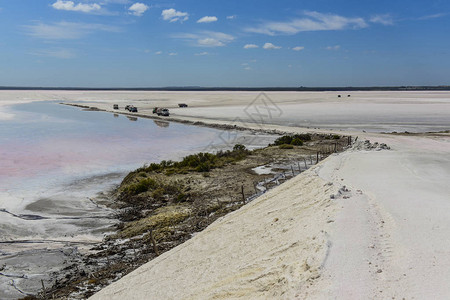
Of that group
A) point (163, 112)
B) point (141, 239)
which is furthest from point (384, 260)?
point (163, 112)

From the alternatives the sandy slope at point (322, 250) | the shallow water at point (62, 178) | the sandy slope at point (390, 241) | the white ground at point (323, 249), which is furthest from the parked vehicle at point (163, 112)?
the sandy slope at point (390, 241)

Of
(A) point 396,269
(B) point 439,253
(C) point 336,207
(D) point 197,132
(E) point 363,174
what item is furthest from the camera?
(D) point 197,132

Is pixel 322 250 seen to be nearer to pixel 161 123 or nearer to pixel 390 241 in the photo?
pixel 390 241

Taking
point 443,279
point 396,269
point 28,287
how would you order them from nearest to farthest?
point 443,279
point 396,269
point 28,287

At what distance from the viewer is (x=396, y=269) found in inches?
241

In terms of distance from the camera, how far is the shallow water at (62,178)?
12.9 m

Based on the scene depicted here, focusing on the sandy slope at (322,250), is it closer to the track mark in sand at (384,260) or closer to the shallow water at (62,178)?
the track mark in sand at (384,260)

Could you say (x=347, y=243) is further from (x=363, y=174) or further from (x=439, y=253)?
(x=363, y=174)

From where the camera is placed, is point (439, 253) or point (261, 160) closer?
point (439, 253)

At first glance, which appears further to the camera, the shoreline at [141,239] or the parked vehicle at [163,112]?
the parked vehicle at [163,112]

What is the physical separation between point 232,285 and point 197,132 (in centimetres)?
3904

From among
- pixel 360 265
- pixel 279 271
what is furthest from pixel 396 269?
pixel 279 271

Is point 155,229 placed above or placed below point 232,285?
below

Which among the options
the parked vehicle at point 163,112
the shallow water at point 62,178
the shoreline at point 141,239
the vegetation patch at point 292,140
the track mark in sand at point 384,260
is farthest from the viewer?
the parked vehicle at point 163,112
